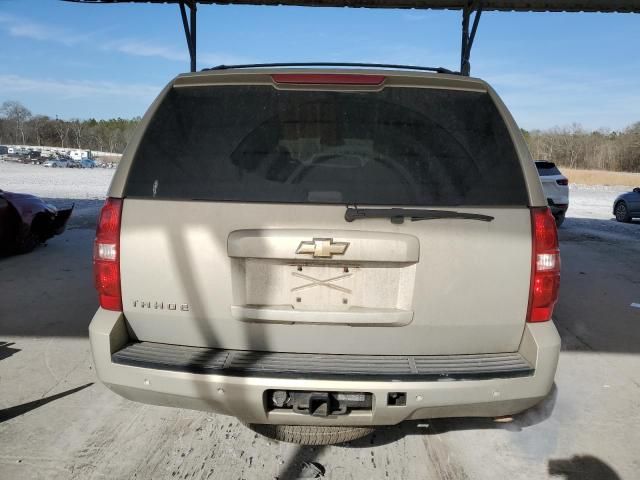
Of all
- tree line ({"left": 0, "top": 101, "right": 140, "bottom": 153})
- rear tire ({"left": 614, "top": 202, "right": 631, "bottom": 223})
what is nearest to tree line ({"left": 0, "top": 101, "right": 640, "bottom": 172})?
tree line ({"left": 0, "top": 101, "right": 140, "bottom": 153})

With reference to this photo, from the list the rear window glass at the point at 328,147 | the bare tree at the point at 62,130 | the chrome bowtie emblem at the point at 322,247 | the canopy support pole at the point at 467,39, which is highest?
the bare tree at the point at 62,130

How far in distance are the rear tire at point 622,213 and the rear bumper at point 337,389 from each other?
1607cm

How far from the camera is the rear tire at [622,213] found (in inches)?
622

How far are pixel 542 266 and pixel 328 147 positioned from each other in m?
1.15

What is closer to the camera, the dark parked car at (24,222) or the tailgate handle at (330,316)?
the tailgate handle at (330,316)

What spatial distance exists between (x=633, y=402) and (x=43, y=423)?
3854mm

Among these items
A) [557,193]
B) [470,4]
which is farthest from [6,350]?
[557,193]

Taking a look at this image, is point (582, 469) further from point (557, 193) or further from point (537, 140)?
point (537, 140)

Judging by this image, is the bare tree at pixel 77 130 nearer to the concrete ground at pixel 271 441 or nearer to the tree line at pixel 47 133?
the tree line at pixel 47 133

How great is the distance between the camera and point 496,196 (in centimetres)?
228

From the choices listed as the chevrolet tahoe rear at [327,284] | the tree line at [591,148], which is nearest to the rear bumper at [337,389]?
the chevrolet tahoe rear at [327,284]

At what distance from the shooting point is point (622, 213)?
16.0 m

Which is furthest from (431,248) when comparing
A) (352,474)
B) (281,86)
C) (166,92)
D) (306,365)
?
(166,92)

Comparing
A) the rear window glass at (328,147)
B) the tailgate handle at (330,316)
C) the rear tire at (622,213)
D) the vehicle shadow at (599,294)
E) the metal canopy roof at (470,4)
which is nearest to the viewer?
the tailgate handle at (330,316)
